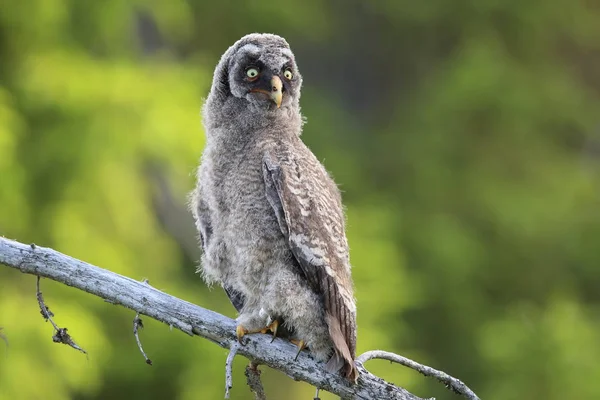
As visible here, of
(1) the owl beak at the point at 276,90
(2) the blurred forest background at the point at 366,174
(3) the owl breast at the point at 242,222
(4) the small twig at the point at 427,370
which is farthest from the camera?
(2) the blurred forest background at the point at 366,174

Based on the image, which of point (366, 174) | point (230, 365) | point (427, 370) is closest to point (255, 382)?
point (230, 365)

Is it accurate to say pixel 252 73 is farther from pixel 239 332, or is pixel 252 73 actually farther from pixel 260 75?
pixel 239 332

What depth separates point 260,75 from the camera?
20.2ft

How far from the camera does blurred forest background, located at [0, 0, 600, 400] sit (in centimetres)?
1023

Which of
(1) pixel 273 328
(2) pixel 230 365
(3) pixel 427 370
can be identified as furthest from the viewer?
(1) pixel 273 328

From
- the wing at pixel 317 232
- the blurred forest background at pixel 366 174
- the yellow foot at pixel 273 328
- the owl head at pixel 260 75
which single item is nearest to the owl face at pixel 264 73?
the owl head at pixel 260 75

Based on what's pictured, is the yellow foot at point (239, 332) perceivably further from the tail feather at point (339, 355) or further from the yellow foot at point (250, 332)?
the tail feather at point (339, 355)

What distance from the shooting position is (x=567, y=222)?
16812 millimetres

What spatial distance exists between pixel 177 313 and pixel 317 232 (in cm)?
88

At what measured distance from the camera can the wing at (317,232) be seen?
18.4 ft

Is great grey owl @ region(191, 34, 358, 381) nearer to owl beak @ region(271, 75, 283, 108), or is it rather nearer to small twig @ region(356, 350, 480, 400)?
owl beak @ region(271, 75, 283, 108)

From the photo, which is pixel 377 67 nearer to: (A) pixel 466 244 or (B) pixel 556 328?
(A) pixel 466 244

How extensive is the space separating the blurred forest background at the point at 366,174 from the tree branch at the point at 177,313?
4148 millimetres

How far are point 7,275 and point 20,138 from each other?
1291 millimetres
